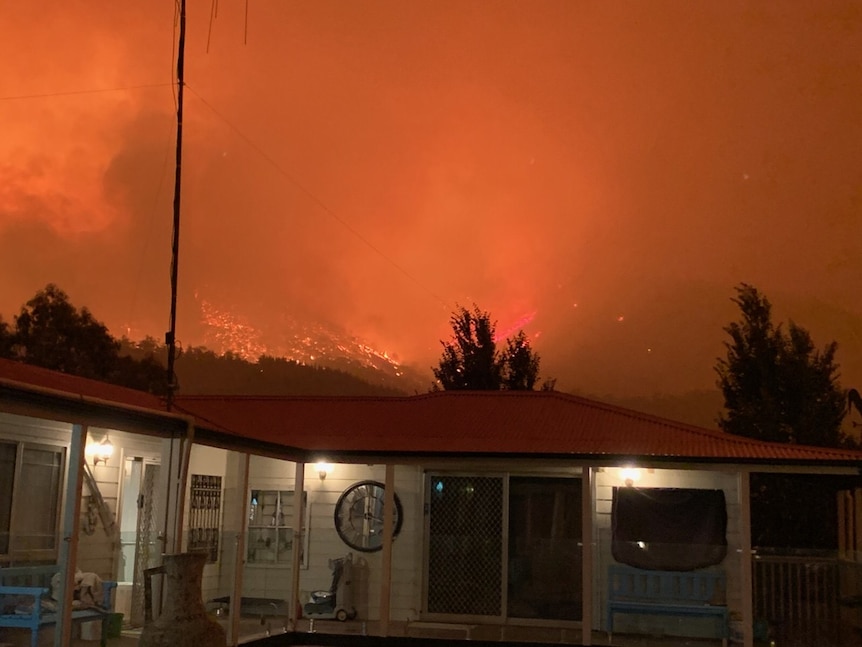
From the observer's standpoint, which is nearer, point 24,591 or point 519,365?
point 24,591

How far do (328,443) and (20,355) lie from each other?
74.2 ft

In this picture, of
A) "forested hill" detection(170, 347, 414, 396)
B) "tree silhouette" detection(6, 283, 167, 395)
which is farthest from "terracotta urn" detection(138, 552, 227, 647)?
"forested hill" detection(170, 347, 414, 396)

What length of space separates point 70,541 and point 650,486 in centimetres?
843

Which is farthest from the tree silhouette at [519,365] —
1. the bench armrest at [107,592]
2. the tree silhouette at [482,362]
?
the bench armrest at [107,592]

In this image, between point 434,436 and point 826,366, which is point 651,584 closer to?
point 434,436

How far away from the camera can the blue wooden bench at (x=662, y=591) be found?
12.7 meters

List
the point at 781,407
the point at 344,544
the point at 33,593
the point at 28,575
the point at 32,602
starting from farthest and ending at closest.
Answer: the point at 781,407 < the point at 344,544 < the point at 28,575 < the point at 32,602 < the point at 33,593

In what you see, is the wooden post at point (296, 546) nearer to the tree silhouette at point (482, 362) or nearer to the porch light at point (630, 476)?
the porch light at point (630, 476)

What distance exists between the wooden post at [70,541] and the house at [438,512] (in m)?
2.38

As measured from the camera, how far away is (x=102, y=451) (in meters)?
11.7

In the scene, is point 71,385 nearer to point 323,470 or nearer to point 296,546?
point 296,546

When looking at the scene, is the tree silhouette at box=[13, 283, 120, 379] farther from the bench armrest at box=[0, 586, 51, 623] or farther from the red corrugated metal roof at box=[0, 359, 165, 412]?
the bench armrest at box=[0, 586, 51, 623]

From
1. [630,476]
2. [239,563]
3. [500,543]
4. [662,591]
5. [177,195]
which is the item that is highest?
[177,195]

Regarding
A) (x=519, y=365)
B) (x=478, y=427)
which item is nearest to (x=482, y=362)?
(x=519, y=365)
